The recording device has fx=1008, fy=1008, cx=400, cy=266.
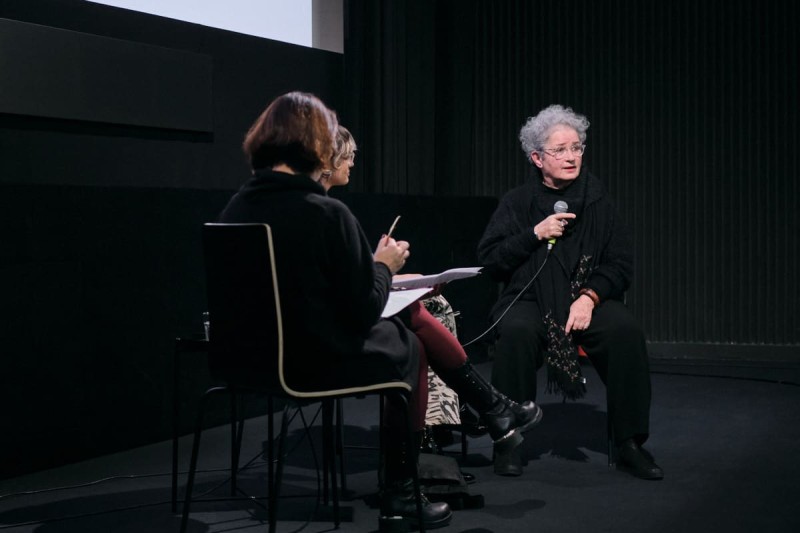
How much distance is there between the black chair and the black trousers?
1.12 meters

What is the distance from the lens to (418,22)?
597 centimetres

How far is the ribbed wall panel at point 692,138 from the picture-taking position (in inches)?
239

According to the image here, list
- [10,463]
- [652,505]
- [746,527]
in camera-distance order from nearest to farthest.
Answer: [746,527]
[652,505]
[10,463]

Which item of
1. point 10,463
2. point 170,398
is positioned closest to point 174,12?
point 170,398

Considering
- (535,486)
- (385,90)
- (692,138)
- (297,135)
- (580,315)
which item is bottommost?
(535,486)

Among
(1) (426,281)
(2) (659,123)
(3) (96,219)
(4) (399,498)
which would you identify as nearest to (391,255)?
(1) (426,281)

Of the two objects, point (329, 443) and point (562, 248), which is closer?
point (329, 443)

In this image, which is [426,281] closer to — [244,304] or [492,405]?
[492,405]

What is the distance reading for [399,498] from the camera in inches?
109

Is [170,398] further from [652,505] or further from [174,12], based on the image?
[652,505]

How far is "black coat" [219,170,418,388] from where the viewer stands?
228cm

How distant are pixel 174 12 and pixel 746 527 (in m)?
3.05

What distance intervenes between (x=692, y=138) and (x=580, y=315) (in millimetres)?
3118

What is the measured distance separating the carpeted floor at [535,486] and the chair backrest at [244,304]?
658 millimetres
